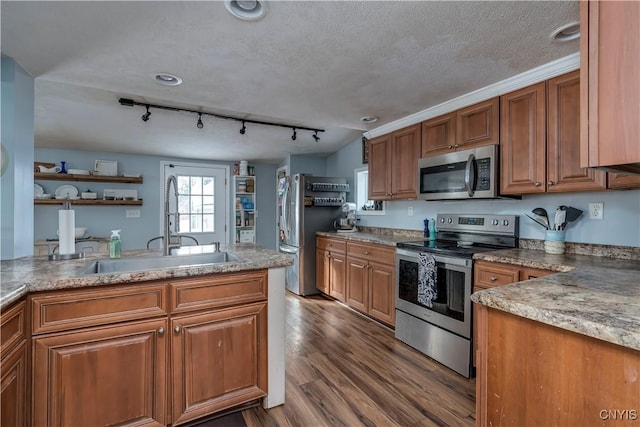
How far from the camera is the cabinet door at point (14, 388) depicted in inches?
43.3

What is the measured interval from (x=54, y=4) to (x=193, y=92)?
1097 mm

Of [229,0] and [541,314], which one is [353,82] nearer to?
[229,0]

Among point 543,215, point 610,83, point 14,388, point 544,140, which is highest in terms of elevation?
point 544,140

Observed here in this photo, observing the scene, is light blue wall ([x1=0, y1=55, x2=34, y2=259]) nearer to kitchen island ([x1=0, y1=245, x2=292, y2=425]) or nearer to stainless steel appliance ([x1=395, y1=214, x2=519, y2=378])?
kitchen island ([x1=0, y1=245, x2=292, y2=425])

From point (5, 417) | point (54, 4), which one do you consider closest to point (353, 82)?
point (54, 4)

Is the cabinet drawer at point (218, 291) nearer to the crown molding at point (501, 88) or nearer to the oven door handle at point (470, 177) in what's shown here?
the oven door handle at point (470, 177)

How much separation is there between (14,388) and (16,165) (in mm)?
1355

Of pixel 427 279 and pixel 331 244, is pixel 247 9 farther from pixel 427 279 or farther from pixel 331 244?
pixel 331 244

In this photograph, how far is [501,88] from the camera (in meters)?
2.30

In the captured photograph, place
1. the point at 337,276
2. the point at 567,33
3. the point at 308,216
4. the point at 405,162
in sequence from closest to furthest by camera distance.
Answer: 1. the point at 567,33
2. the point at 405,162
3. the point at 337,276
4. the point at 308,216

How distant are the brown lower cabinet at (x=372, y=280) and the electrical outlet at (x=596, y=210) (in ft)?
4.90

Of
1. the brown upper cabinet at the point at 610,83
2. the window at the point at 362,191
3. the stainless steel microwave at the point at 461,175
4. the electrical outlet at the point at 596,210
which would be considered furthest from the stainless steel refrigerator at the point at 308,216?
the brown upper cabinet at the point at 610,83

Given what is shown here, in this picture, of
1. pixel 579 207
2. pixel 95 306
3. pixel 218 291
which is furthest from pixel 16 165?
pixel 579 207

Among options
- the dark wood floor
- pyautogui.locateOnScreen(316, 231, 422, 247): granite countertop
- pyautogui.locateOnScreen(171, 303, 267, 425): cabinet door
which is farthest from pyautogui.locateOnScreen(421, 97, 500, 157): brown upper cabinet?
pyautogui.locateOnScreen(171, 303, 267, 425): cabinet door
